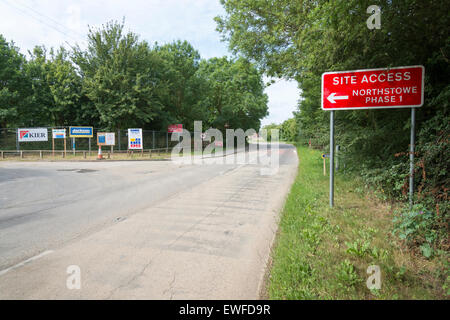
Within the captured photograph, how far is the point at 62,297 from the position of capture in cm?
282

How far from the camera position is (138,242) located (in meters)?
4.33

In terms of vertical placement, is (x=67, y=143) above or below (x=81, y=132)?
below

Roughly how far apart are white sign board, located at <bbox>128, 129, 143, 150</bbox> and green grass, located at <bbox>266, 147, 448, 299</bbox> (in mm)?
20995

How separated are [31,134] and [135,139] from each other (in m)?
9.17

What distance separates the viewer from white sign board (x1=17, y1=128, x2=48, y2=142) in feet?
75.3

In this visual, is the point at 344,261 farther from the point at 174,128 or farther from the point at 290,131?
the point at 290,131

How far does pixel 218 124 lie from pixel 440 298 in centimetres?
4330

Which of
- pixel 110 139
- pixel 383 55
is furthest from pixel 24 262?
pixel 110 139

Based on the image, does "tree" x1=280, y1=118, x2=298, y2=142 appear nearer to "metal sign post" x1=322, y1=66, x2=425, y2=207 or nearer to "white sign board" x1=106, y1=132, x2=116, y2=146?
"white sign board" x1=106, y1=132, x2=116, y2=146

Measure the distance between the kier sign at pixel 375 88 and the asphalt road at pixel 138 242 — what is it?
302 cm

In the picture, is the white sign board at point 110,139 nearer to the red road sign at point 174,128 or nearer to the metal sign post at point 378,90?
the red road sign at point 174,128

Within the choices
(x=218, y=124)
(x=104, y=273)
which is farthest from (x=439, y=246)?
(x=218, y=124)

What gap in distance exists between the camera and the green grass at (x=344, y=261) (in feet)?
8.89

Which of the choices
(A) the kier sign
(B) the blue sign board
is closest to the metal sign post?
(A) the kier sign
